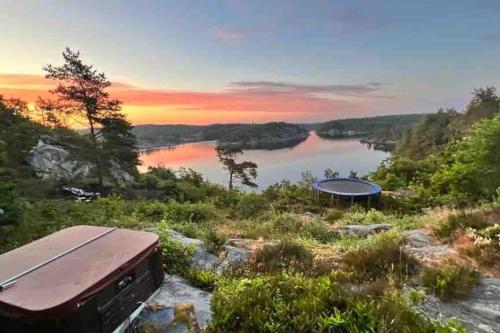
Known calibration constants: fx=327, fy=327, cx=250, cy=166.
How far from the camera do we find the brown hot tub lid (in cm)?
211

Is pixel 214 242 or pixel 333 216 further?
pixel 333 216

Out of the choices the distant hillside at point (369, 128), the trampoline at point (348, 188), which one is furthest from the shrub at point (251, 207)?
the distant hillside at point (369, 128)

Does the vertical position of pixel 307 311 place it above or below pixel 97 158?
above

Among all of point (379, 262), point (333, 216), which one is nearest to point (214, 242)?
point (379, 262)

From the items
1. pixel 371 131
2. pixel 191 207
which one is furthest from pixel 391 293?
pixel 371 131

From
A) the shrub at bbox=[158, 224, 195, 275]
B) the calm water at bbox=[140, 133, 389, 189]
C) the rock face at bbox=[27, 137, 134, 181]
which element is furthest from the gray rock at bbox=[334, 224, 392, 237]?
the calm water at bbox=[140, 133, 389, 189]

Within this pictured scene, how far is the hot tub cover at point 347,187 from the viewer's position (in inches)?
667

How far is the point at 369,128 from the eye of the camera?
11750cm

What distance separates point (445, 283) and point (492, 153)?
12.5m

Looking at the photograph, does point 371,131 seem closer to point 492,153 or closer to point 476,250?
point 492,153

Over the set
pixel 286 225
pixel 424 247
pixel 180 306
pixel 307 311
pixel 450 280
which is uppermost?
pixel 307 311

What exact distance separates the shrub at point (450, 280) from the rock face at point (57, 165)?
23.5 metres

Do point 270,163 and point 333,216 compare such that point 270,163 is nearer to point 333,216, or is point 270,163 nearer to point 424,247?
point 333,216

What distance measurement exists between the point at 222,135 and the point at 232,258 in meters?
72.8
